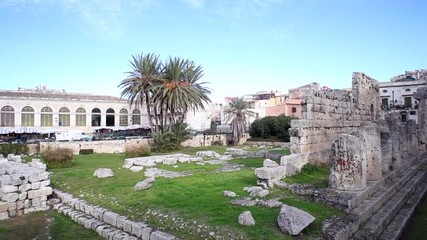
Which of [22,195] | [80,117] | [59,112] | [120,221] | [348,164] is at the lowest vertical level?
[120,221]

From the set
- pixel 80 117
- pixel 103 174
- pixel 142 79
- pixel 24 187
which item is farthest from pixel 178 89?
pixel 80 117

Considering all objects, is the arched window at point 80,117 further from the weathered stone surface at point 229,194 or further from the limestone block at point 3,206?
the weathered stone surface at point 229,194

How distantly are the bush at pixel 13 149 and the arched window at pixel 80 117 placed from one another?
26109 millimetres

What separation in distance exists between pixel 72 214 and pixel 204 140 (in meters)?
25.9

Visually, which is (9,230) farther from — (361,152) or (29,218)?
(361,152)

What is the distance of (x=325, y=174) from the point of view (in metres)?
11.9

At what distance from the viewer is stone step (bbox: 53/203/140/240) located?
6.94 metres

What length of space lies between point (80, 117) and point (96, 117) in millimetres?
2595

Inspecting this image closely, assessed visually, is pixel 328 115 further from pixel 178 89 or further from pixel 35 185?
pixel 178 89

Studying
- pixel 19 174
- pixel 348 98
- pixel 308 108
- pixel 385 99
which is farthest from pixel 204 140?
pixel 385 99

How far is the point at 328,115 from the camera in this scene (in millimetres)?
14352

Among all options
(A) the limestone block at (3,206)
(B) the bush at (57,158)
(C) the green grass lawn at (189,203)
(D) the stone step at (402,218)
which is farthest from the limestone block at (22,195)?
(D) the stone step at (402,218)

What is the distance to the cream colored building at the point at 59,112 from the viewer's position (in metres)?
42.8

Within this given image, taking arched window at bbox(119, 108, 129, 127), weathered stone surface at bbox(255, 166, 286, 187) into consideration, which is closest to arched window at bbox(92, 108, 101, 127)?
arched window at bbox(119, 108, 129, 127)
